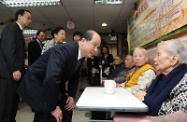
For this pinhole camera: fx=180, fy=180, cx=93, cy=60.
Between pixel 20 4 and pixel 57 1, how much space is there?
0.95 metres

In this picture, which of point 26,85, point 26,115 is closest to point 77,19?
point 26,115

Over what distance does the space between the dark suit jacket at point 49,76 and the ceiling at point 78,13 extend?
9.58ft

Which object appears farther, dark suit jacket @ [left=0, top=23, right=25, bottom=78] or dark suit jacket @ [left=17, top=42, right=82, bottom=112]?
dark suit jacket @ [left=0, top=23, right=25, bottom=78]

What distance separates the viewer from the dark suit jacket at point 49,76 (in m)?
1.35

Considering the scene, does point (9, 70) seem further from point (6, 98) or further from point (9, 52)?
point (6, 98)

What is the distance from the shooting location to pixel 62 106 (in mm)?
1822

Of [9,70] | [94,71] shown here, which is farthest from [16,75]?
[94,71]

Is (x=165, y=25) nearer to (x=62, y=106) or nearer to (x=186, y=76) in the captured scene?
(x=186, y=76)

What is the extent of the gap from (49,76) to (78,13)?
156 inches

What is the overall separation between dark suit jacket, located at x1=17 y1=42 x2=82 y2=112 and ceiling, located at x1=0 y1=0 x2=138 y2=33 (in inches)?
115

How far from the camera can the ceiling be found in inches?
175

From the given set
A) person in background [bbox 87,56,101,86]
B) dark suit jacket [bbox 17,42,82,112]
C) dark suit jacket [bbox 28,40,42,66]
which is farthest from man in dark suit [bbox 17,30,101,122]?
person in background [bbox 87,56,101,86]

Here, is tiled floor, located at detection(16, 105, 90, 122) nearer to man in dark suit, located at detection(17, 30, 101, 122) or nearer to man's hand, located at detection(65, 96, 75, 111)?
man's hand, located at detection(65, 96, 75, 111)

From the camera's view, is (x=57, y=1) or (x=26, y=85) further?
(x=57, y=1)
